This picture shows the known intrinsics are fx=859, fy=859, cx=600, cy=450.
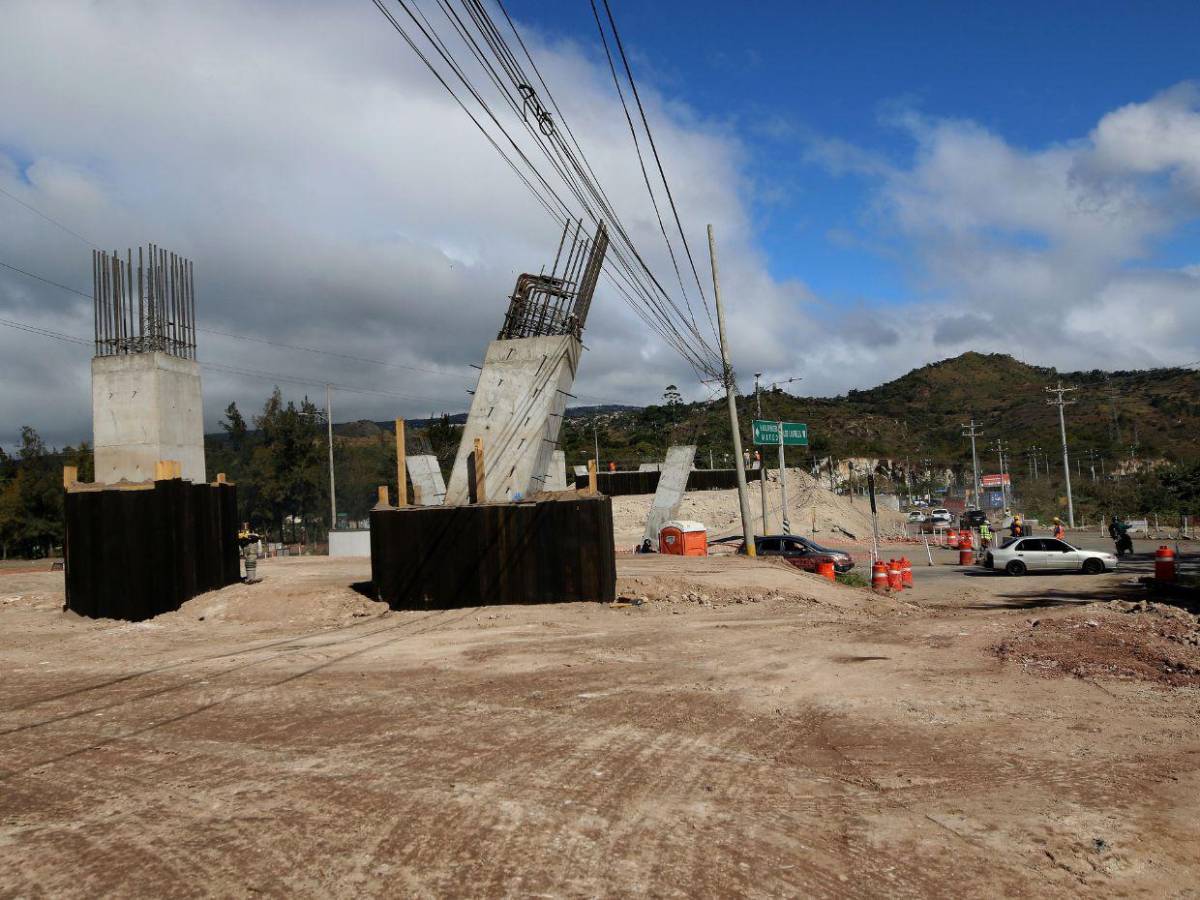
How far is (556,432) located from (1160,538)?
141 ft

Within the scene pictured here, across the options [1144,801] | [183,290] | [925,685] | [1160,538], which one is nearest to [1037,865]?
[1144,801]

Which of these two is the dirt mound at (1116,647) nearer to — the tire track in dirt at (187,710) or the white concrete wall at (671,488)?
the tire track in dirt at (187,710)

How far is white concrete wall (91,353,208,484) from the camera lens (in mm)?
18688

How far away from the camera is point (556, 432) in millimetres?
22281

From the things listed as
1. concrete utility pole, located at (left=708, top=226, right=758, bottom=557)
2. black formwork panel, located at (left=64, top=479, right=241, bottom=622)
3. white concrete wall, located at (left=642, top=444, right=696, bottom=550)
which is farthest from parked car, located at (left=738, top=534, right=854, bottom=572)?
black formwork panel, located at (left=64, top=479, right=241, bottom=622)

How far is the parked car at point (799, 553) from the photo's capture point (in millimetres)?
28234

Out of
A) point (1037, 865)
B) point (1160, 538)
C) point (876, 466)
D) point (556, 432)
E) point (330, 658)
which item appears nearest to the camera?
point (1037, 865)

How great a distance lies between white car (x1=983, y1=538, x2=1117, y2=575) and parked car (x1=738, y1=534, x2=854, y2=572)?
16.8 ft

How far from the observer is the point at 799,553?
95.9 ft

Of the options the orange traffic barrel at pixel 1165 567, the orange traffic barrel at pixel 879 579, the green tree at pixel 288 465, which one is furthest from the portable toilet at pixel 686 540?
the green tree at pixel 288 465

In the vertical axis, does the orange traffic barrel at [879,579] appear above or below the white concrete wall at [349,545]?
below

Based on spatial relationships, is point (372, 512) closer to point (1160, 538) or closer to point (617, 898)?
point (617, 898)

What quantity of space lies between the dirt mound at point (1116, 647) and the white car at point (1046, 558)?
51.9 feet

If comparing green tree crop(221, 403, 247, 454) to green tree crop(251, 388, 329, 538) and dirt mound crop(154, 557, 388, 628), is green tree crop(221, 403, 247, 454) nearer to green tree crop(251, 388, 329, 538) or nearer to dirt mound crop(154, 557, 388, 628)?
green tree crop(251, 388, 329, 538)
